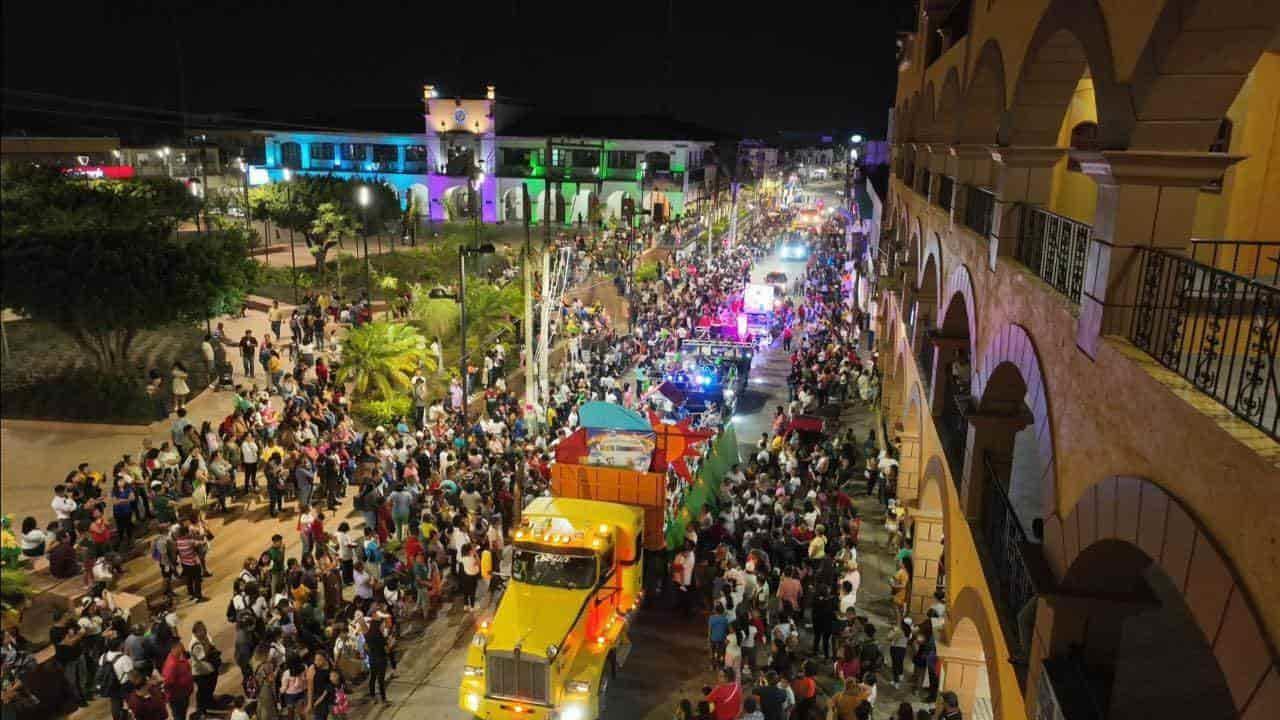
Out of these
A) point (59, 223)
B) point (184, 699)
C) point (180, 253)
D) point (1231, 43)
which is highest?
point (1231, 43)

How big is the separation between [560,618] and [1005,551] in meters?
6.22

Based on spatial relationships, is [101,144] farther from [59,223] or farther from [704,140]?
[704,140]

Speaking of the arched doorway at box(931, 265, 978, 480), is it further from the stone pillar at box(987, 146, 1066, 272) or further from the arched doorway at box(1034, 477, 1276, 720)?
the arched doorway at box(1034, 477, 1276, 720)

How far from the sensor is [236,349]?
2805 cm

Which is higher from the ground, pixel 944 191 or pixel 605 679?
pixel 944 191

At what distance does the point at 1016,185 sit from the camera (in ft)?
32.5

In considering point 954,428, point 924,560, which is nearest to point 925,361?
point 954,428

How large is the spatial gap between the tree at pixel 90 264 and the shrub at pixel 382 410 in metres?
9.33

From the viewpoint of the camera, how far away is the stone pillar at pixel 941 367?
13.9 meters

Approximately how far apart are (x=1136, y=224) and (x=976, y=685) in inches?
321

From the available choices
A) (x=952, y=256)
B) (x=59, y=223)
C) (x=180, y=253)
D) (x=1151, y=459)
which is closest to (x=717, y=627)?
(x=952, y=256)

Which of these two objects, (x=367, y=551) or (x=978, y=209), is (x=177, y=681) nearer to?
(x=367, y=551)

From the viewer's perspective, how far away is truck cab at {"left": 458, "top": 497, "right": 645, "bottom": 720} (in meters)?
11.7

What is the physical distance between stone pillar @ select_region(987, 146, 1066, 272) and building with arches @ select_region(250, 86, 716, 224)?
58623 millimetres
